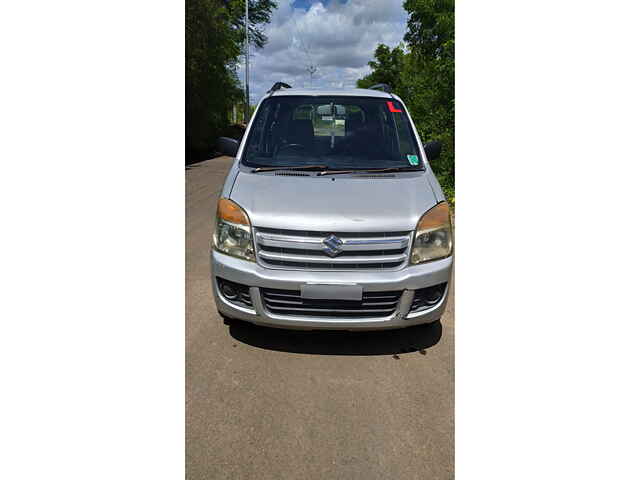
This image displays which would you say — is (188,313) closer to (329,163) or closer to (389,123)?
(329,163)

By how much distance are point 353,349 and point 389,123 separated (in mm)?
2086

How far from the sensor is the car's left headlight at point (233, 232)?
3.26m

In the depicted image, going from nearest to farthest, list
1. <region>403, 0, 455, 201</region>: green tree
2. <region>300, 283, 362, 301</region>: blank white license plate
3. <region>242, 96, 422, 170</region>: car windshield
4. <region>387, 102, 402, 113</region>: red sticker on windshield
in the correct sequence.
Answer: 1. <region>300, 283, 362, 301</region>: blank white license plate
2. <region>242, 96, 422, 170</region>: car windshield
3. <region>387, 102, 402, 113</region>: red sticker on windshield
4. <region>403, 0, 455, 201</region>: green tree

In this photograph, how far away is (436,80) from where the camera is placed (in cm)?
960

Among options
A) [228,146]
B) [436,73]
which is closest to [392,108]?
[228,146]

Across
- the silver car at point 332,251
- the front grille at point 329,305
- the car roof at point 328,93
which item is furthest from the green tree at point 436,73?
the front grille at point 329,305

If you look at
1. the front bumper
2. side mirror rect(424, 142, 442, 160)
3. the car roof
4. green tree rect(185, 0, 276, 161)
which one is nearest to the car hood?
the front bumper

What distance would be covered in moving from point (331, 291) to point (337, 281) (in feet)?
0.24

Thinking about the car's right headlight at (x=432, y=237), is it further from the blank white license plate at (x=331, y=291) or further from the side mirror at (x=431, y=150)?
the side mirror at (x=431, y=150)

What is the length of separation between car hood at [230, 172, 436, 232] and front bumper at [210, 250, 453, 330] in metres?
0.29

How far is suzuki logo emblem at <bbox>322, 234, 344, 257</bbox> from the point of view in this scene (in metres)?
3.15

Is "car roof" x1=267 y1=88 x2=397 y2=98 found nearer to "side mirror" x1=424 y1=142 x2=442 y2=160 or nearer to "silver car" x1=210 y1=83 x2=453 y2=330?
"side mirror" x1=424 y1=142 x2=442 y2=160

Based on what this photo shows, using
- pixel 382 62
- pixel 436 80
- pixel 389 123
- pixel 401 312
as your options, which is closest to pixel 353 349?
pixel 401 312

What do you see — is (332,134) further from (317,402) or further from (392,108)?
(317,402)
